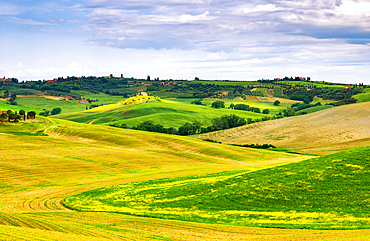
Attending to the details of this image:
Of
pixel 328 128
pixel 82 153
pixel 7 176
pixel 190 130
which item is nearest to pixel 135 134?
pixel 82 153

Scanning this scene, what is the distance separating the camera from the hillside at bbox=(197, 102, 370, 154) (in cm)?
11650

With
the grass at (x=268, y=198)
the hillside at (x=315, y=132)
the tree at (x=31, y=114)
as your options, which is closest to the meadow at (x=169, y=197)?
the grass at (x=268, y=198)

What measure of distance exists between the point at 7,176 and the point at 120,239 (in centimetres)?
3673

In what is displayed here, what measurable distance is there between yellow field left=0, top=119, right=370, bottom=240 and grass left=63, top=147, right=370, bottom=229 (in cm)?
272

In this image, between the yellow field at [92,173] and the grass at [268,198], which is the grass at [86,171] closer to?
the yellow field at [92,173]

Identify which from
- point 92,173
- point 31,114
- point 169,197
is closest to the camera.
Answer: point 169,197

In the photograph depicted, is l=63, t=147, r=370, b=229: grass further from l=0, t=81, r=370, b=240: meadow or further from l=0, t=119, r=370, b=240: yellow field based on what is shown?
l=0, t=119, r=370, b=240: yellow field

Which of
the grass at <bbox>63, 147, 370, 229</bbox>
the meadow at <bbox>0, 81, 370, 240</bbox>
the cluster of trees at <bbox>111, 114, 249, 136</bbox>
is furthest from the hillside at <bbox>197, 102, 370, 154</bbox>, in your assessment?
the grass at <bbox>63, 147, 370, 229</bbox>

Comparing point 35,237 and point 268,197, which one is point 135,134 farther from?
point 35,237

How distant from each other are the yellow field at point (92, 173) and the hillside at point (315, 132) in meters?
36.7

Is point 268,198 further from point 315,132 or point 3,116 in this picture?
point 315,132

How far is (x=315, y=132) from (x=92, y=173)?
98.8 m

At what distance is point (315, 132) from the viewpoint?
132 m

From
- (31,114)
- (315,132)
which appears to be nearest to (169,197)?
(31,114)
